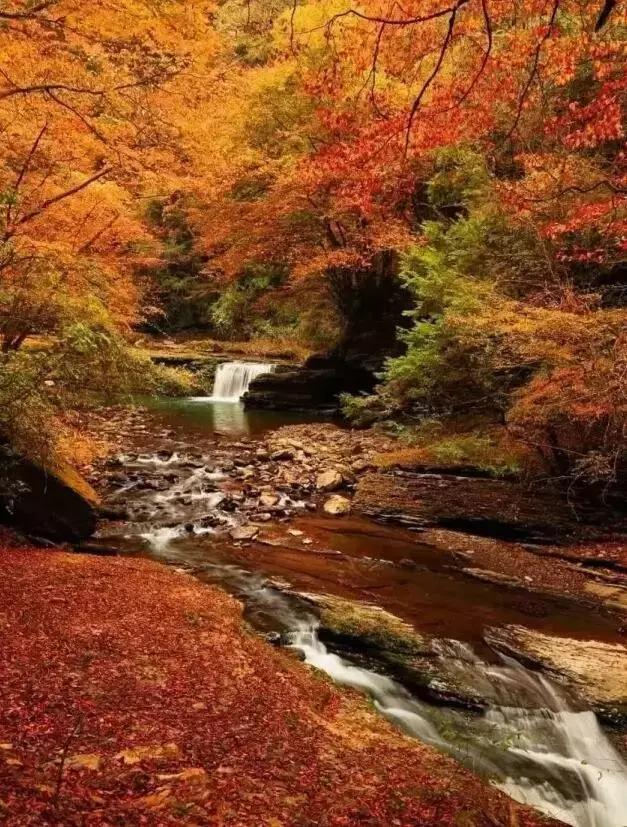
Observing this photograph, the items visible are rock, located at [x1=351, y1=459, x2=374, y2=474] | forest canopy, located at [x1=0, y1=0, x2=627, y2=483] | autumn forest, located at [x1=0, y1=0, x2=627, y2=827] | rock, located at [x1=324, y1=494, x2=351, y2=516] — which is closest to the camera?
autumn forest, located at [x1=0, y1=0, x2=627, y2=827]

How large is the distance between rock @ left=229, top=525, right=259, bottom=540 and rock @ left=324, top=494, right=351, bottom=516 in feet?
4.99

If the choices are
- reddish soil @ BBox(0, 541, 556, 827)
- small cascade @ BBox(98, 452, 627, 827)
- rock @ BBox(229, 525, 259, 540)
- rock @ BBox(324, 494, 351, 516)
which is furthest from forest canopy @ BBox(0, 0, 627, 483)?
small cascade @ BBox(98, 452, 627, 827)

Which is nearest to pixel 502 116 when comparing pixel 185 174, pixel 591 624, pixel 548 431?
pixel 548 431

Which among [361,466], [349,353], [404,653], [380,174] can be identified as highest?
[380,174]

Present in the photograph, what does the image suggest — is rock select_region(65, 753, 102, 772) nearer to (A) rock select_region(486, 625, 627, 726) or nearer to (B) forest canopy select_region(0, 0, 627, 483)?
(B) forest canopy select_region(0, 0, 627, 483)

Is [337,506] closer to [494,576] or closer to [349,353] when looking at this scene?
[494,576]

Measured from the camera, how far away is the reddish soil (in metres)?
2.72

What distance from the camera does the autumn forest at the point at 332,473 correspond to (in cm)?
346

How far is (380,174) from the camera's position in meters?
12.6

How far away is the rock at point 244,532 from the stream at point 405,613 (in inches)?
5.6

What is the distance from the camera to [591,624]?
6.34 m

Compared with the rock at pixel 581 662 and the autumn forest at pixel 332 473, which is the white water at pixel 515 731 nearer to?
the autumn forest at pixel 332 473

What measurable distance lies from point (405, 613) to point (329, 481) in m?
4.99

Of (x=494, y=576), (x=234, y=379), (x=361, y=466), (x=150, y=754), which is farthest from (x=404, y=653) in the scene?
(x=234, y=379)
